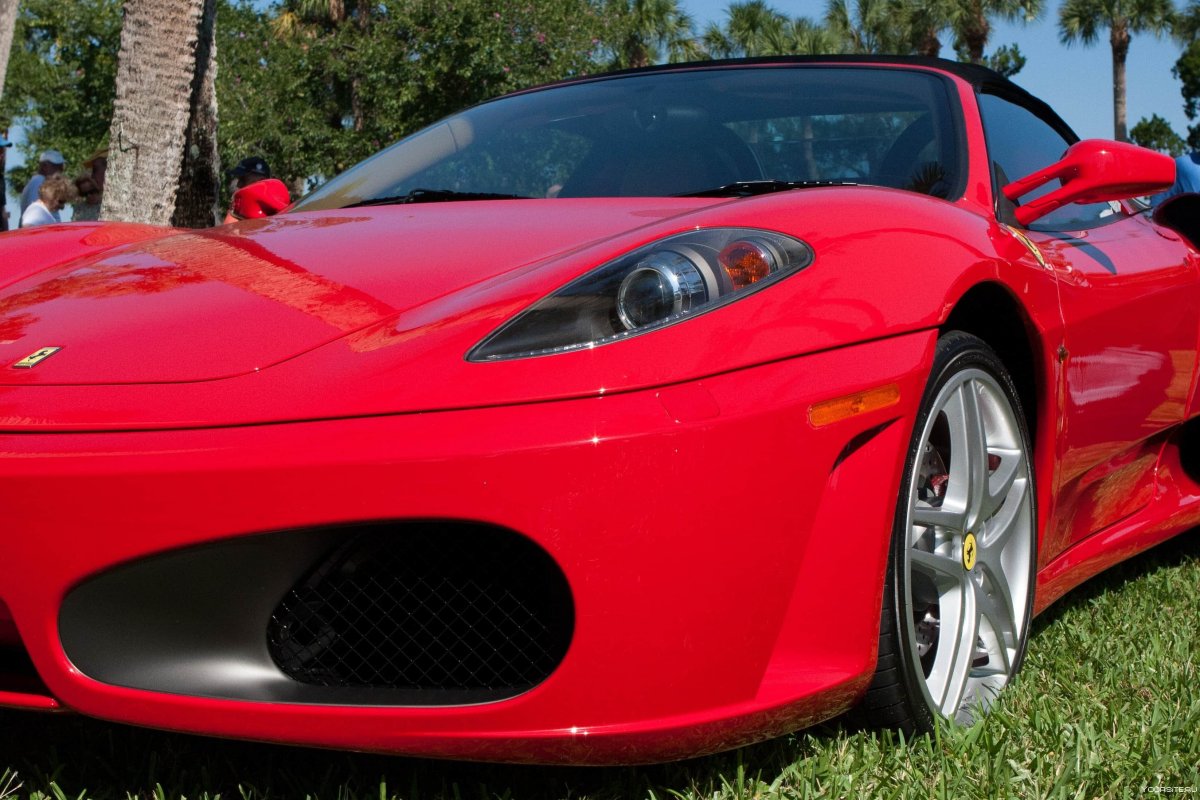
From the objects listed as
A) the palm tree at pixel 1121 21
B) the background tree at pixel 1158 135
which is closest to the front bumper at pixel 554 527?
the palm tree at pixel 1121 21

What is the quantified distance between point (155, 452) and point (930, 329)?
115 centimetres

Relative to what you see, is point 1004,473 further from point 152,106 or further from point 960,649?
point 152,106

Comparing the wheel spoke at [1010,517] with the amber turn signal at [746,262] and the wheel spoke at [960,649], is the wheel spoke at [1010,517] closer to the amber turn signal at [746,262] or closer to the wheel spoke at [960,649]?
the wheel spoke at [960,649]

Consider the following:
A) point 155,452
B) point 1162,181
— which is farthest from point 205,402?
point 1162,181

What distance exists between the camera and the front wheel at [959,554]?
2.02 metres

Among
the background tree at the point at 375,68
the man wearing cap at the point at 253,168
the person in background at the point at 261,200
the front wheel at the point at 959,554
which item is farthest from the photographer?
the background tree at the point at 375,68

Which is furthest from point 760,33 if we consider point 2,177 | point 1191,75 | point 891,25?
point 2,177

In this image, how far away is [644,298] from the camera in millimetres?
1832

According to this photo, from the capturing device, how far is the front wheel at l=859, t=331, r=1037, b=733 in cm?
202

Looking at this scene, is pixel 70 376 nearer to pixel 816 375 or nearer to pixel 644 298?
pixel 644 298

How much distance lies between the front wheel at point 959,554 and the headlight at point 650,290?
36 centimetres

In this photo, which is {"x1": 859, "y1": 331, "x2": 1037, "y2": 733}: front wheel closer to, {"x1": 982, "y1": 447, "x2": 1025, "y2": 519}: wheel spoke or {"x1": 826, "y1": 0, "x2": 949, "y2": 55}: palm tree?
{"x1": 982, "y1": 447, "x2": 1025, "y2": 519}: wheel spoke

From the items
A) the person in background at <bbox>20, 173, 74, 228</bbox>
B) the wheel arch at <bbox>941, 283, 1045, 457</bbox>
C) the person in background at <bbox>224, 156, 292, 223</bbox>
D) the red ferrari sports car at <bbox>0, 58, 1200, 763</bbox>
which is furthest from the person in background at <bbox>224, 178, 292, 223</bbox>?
the person in background at <bbox>20, 173, 74, 228</bbox>

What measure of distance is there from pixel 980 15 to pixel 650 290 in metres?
38.9
